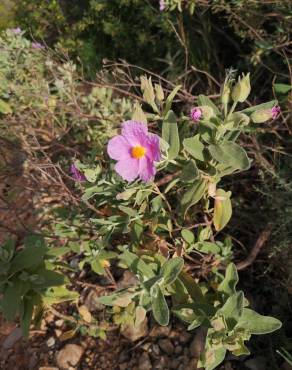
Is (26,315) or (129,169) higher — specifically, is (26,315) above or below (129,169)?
below

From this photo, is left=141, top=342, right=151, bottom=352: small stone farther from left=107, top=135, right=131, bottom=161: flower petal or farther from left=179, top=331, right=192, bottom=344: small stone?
left=107, top=135, right=131, bottom=161: flower petal

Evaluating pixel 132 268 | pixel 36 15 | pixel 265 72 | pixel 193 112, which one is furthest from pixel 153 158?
pixel 36 15

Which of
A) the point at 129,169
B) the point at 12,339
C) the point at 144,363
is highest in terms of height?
the point at 129,169

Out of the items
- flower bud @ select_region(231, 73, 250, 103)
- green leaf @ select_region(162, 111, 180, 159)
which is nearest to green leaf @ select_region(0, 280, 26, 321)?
green leaf @ select_region(162, 111, 180, 159)

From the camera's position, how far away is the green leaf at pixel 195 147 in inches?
49.5

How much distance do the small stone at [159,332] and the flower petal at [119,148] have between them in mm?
904

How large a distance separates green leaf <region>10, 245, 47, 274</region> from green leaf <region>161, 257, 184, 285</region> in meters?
0.44

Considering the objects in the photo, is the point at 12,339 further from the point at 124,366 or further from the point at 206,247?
the point at 206,247

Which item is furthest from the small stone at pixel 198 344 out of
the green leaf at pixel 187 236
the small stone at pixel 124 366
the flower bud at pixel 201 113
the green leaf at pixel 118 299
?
the flower bud at pixel 201 113

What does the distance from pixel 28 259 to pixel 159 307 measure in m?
0.50

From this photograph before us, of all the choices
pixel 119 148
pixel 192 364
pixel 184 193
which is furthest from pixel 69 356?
pixel 119 148

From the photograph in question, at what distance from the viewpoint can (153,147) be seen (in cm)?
118

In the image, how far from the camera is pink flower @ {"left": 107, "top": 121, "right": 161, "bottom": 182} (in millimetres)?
1188

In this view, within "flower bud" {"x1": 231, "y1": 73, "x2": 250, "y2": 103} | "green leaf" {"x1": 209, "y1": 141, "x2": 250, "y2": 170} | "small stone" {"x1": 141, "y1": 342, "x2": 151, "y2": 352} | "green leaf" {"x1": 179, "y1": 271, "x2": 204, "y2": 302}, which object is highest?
"flower bud" {"x1": 231, "y1": 73, "x2": 250, "y2": 103}
